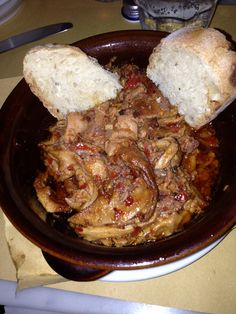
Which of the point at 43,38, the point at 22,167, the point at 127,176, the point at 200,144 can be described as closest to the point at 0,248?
the point at 22,167

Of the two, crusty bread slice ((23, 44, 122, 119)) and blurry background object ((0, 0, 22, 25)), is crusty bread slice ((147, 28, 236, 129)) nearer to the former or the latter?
crusty bread slice ((23, 44, 122, 119))

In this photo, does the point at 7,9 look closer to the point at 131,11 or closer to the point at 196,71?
the point at 131,11

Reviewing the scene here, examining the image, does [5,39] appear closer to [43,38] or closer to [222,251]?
[43,38]

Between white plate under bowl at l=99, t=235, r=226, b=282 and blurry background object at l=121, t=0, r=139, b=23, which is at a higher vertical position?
blurry background object at l=121, t=0, r=139, b=23

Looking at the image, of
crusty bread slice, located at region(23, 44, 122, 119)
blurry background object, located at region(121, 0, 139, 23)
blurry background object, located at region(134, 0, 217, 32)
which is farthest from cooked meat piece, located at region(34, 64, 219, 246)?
blurry background object, located at region(121, 0, 139, 23)

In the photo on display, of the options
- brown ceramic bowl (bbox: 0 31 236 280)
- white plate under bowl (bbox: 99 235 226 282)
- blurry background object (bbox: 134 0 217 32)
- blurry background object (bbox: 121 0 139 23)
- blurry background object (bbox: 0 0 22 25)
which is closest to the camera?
brown ceramic bowl (bbox: 0 31 236 280)
